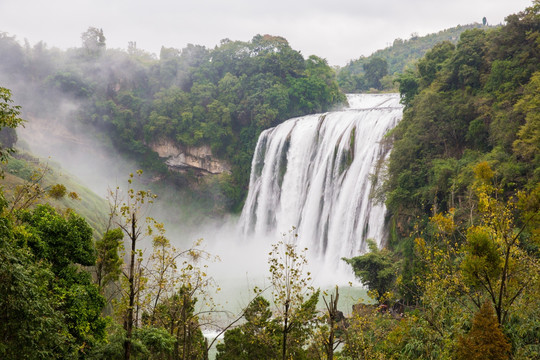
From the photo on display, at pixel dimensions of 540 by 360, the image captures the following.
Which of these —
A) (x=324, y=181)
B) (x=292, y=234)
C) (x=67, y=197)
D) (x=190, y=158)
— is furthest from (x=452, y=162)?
(x=190, y=158)

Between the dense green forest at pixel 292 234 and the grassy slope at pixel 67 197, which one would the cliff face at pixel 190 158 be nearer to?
the dense green forest at pixel 292 234

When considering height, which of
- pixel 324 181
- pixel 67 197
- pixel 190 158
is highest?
pixel 190 158

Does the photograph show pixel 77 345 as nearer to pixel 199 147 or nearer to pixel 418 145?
pixel 418 145

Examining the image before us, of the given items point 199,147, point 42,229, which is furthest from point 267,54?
point 42,229

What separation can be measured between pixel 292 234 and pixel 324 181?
533 centimetres

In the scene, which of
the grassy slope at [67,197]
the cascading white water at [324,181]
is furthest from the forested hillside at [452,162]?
the grassy slope at [67,197]

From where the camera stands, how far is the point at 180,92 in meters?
44.9

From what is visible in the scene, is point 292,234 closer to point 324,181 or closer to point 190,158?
point 324,181

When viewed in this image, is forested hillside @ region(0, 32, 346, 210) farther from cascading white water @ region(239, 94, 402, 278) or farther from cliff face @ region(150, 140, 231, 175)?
cascading white water @ region(239, 94, 402, 278)

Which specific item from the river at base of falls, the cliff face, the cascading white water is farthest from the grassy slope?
the cliff face

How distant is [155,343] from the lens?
9.54 m

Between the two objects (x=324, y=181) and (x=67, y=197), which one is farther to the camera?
(x=324, y=181)

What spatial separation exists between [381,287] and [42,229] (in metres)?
13.5

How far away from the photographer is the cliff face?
1711 inches
